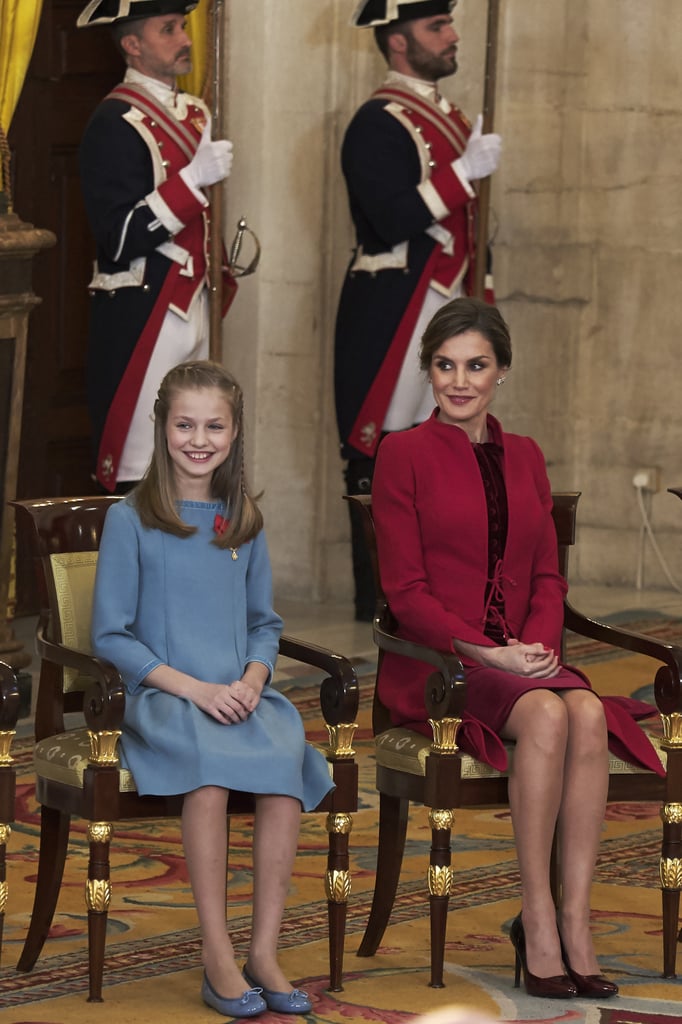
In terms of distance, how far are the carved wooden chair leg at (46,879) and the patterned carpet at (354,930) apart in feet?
0.13

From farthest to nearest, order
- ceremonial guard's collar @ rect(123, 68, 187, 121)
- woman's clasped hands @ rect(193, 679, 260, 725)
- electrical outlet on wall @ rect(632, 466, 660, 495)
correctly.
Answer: electrical outlet on wall @ rect(632, 466, 660, 495), ceremonial guard's collar @ rect(123, 68, 187, 121), woman's clasped hands @ rect(193, 679, 260, 725)

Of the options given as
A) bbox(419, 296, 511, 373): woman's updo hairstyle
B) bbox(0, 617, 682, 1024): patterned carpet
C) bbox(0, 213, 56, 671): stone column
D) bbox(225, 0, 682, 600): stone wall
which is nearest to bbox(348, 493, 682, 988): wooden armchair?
bbox(0, 617, 682, 1024): patterned carpet

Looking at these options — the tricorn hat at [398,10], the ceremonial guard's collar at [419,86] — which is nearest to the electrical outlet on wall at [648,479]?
the ceremonial guard's collar at [419,86]

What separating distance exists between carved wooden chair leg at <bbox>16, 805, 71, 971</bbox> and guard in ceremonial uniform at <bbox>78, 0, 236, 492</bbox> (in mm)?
2531

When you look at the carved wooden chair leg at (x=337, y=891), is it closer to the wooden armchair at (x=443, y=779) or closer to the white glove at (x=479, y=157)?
the wooden armchair at (x=443, y=779)

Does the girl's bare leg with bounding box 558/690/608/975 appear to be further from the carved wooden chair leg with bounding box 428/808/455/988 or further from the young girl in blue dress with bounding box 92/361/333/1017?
the young girl in blue dress with bounding box 92/361/333/1017

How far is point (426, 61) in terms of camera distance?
677cm

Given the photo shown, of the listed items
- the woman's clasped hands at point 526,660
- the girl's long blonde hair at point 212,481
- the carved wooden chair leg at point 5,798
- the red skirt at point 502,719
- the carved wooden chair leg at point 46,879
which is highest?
the girl's long blonde hair at point 212,481

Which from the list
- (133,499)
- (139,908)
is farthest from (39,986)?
(133,499)

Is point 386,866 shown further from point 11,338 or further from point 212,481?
point 11,338

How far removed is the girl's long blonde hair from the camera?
3719mm

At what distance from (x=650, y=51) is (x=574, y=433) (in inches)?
52.3

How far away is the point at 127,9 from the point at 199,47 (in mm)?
656

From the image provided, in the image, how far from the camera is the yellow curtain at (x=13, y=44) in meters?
5.77
